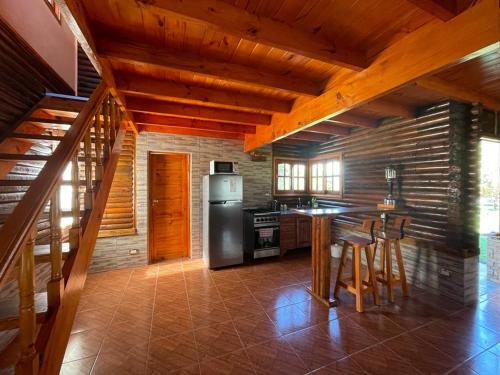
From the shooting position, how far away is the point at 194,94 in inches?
94.9

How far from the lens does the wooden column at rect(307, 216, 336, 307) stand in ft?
8.95

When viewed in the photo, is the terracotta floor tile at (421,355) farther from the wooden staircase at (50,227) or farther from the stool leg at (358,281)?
the wooden staircase at (50,227)

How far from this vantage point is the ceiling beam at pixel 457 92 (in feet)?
7.17

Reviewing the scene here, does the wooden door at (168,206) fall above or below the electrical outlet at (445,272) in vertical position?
above

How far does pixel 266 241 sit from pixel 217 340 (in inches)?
89.9

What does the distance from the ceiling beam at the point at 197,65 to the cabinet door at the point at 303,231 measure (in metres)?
2.85

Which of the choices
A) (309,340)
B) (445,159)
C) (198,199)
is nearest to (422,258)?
(445,159)

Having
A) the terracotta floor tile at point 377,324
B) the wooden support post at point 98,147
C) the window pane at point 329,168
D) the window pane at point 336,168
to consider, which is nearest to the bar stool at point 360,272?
the terracotta floor tile at point 377,324

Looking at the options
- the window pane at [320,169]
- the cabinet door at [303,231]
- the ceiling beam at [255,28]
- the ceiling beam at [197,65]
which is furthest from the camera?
the window pane at [320,169]

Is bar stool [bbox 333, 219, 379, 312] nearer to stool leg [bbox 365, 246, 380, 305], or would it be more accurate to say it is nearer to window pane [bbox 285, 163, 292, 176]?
stool leg [bbox 365, 246, 380, 305]

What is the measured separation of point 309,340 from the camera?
81.1 inches

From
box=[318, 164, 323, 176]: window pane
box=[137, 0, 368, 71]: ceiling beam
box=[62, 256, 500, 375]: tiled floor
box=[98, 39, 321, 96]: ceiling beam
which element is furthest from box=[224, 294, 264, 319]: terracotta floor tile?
box=[318, 164, 323, 176]: window pane

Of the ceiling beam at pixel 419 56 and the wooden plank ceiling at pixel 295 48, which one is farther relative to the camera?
the wooden plank ceiling at pixel 295 48

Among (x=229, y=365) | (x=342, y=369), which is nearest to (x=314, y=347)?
(x=342, y=369)
